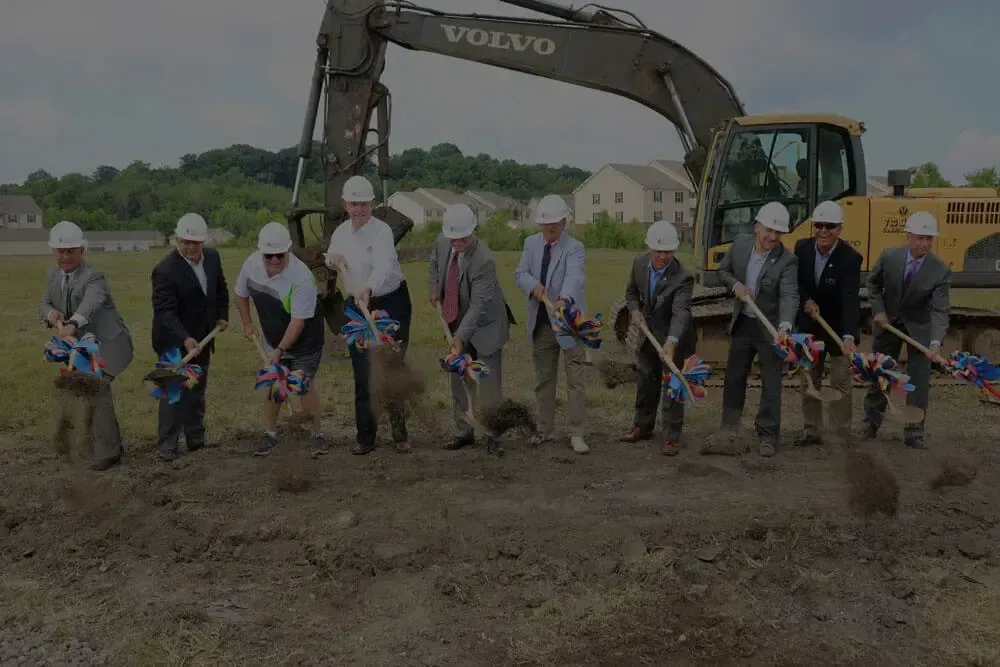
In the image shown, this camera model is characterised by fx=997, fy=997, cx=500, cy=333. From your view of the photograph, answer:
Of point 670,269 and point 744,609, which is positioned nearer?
point 744,609

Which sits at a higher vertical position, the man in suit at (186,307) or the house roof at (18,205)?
the house roof at (18,205)

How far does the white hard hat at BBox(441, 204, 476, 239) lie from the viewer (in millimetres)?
7340

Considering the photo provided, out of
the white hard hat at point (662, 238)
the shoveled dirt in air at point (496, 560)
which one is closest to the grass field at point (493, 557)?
the shoveled dirt in air at point (496, 560)

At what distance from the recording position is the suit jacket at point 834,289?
7.71m

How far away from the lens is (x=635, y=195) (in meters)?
77.7

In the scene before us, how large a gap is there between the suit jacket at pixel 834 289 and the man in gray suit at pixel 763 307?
1.00 ft

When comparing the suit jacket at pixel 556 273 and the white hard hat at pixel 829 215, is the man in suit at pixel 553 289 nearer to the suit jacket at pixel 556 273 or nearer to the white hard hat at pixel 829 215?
the suit jacket at pixel 556 273

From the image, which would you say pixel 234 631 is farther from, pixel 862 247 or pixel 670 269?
pixel 862 247

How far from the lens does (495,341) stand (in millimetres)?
7543

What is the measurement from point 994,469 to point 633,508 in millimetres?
3147

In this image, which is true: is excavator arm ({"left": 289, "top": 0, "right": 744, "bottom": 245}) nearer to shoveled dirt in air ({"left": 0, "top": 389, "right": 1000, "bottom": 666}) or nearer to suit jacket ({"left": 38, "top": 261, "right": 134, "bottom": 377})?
suit jacket ({"left": 38, "top": 261, "right": 134, "bottom": 377})

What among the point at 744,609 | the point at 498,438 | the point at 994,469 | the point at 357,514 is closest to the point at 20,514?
the point at 357,514

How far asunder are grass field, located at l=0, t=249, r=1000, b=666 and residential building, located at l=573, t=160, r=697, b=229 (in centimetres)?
7023

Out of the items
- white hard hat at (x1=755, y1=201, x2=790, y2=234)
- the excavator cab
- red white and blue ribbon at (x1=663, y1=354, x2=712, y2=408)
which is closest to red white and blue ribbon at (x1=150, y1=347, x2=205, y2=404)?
red white and blue ribbon at (x1=663, y1=354, x2=712, y2=408)
